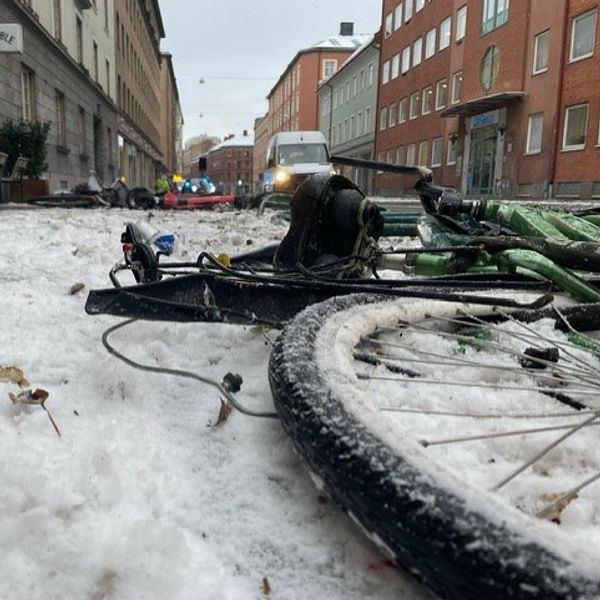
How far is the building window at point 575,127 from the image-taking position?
20.2 m

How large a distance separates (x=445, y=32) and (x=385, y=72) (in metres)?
9.19

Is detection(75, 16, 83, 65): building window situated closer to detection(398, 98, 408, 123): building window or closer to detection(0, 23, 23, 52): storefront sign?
detection(0, 23, 23, 52): storefront sign

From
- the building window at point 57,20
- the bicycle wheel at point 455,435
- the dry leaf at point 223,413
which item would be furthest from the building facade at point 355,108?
the dry leaf at point 223,413

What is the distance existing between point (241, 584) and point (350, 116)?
51201mm

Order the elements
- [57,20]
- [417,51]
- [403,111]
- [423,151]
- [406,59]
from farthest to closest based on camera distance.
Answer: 1. [403,111]
2. [406,59]
3. [417,51]
4. [423,151]
5. [57,20]

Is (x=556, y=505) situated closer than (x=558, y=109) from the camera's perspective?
Yes

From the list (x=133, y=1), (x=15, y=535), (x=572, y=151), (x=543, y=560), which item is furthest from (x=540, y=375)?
(x=133, y=1)

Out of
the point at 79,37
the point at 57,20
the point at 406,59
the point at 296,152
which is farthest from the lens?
the point at 406,59

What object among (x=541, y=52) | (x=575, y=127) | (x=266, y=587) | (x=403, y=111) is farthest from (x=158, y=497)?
(x=403, y=111)

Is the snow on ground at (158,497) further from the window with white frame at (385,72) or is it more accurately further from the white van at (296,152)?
the window with white frame at (385,72)

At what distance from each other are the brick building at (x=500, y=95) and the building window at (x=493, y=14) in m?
0.04

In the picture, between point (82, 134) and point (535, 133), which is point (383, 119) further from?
point (82, 134)

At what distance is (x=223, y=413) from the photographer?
1.60 metres

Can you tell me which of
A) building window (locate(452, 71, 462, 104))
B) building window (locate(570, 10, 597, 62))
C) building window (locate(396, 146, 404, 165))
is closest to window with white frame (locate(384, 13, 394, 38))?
Answer: building window (locate(396, 146, 404, 165))
